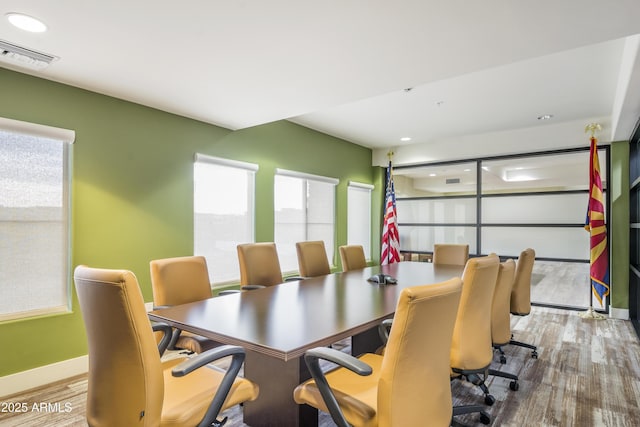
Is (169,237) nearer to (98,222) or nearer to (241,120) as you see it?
(98,222)

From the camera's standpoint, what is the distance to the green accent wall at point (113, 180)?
9.32ft

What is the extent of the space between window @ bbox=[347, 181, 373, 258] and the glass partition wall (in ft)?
2.59

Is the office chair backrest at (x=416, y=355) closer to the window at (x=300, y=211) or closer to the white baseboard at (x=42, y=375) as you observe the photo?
the white baseboard at (x=42, y=375)

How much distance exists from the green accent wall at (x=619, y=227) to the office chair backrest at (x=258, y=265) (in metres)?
4.46

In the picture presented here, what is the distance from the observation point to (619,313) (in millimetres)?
4750

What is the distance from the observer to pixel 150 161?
3594mm

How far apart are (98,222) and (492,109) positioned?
4450 millimetres

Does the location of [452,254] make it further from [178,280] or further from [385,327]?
[178,280]

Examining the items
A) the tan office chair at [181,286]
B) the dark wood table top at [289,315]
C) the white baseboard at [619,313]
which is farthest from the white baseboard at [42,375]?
the white baseboard at [619,313]

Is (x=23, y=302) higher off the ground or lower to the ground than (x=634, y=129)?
lower

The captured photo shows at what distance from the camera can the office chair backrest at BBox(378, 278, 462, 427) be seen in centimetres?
125

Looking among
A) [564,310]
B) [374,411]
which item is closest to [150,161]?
[374,411]

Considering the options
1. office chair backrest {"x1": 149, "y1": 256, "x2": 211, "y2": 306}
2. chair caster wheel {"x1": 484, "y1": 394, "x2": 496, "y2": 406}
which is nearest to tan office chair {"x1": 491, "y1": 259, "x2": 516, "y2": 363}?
chair caster wheel {"x1": 484, "y1": 394, "x2": 496, "y2": 406}

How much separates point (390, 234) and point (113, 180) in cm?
439
